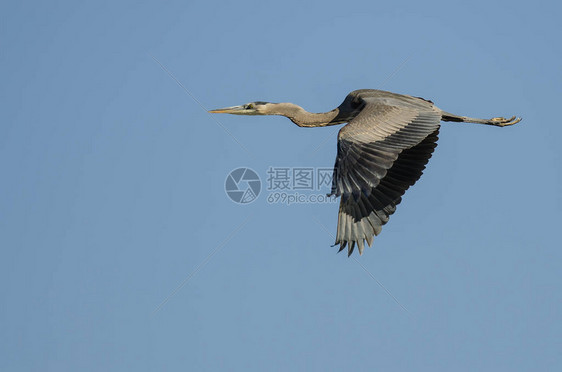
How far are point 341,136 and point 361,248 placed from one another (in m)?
1.84

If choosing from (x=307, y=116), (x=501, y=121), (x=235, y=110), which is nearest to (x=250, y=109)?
(x=235, y=110)

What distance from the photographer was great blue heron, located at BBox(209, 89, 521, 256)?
36.3 feet

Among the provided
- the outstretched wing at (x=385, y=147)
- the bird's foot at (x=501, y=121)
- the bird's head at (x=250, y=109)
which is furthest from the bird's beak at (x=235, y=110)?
the bird's foot at (x=501, y=121)

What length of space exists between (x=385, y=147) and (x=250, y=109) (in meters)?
3.88

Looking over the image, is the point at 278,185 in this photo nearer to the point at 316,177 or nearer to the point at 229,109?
the point at 316,177

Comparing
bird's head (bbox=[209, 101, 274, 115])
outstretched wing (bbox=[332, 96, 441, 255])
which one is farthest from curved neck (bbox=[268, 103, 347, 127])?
outstretched wing (bbox=[332, 96, 441, 255])

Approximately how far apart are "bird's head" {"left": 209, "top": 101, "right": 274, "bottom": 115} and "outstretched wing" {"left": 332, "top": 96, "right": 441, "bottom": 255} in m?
1.90

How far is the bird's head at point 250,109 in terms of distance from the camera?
14.6 meters

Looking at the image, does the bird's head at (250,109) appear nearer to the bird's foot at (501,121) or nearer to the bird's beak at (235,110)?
the bird's beak at (235,110)

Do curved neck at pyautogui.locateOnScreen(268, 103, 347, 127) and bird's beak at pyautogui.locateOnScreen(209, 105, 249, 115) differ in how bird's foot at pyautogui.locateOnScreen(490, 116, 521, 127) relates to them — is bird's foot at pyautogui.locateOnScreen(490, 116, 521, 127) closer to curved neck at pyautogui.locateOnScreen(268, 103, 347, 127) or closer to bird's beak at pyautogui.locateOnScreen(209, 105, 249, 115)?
curved neck at pyautogui.locateOnScreen(268, 103, 347, 127)

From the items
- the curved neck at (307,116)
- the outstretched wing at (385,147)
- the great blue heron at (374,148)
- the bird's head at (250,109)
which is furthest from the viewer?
the bird's head at (250,109)

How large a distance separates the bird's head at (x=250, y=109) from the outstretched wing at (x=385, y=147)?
1.90 meters

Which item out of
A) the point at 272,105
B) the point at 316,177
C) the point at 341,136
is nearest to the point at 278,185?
the point at 316,177

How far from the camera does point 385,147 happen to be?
11.4m
